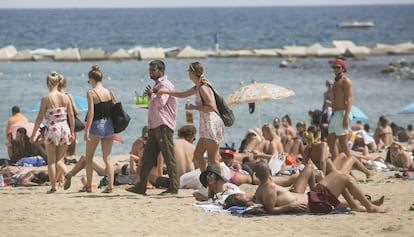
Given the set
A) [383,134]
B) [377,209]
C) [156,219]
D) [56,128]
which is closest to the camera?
[156,219]

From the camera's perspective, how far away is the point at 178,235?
9.21m

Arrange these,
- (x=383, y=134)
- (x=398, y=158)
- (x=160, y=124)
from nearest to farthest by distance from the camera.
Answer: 1. (x=160, y=124)
2. (x=398, y=158)
3. (x=383, y=134)

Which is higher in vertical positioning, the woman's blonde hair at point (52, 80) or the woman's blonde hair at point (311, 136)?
the woman's blonde hair at point (52, 80)

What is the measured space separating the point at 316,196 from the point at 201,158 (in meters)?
1.75

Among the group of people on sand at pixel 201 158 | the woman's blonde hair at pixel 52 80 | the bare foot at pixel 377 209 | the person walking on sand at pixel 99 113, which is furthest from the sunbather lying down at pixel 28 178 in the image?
the bare foot at pixel 377 209

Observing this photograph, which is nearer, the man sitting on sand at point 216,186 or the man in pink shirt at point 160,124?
the man sitting on sand at point 216,186

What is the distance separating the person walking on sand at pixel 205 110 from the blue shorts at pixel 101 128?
724 millimetres

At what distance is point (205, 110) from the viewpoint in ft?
36.4

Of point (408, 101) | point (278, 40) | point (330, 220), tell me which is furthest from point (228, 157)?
point (278, 40)

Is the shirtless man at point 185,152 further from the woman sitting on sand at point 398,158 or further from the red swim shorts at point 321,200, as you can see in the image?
the woman sitting on sand at point 398,158

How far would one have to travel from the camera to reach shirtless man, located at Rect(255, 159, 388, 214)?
1000cm

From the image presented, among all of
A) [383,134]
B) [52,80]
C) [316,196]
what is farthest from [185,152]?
[383,134]

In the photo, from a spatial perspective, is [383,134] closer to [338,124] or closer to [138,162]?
[338,124]

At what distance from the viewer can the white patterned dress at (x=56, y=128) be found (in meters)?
11.5
